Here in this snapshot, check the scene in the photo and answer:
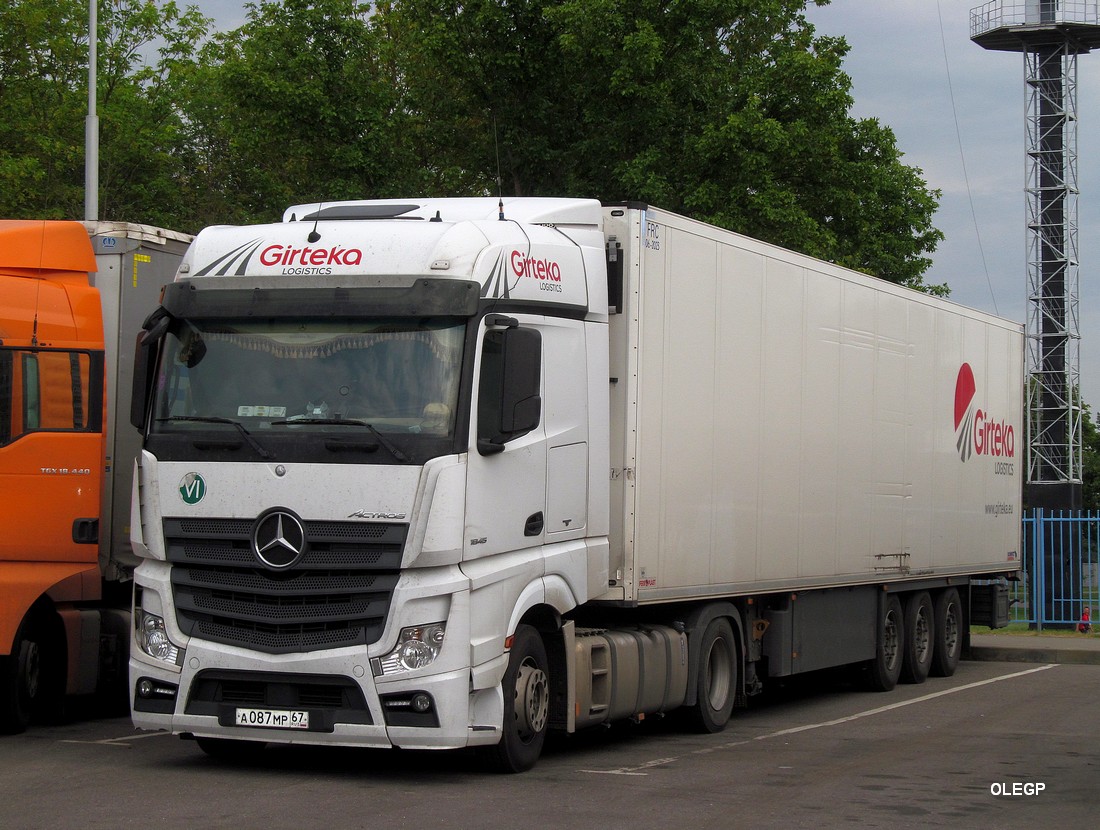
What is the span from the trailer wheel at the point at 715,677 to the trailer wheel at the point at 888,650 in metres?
3.54

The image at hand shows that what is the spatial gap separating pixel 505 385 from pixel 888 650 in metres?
8.53

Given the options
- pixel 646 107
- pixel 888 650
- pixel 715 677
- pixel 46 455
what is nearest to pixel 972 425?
pixel 888 650

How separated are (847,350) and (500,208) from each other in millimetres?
5105

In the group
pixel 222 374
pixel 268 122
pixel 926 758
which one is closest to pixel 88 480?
pixel 222 374

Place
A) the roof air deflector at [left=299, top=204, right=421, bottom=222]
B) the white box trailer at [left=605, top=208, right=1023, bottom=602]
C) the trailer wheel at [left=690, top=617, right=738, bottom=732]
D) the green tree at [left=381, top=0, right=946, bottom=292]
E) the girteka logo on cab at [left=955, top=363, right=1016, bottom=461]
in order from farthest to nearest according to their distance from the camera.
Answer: the green tree at [left=381, top=0, right=946, bottom=292]
the girteka logo on cab at [left=955, top=363, right=1016, bottom=461]
the trailer wheel at [left=690, top=617, right=738, bottom=732]
the white box trailer at [left=605, top=208, right=1023, bottom=602]
the roof air deflector at [left=299, top=204, right=421, bottom=222]

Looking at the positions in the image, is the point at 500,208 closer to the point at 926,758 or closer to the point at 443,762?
the point at 443,762

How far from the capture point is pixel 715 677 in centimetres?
1216

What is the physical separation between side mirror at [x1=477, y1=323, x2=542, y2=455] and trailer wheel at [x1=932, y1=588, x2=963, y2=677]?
32.9 feet

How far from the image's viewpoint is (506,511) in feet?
29.9

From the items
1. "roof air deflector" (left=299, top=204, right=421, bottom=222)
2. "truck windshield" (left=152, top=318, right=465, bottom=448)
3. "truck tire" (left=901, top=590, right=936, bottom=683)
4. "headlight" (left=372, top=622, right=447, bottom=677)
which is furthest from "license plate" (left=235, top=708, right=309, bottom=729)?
"truck tire" (left=901, top=590, right=936, bottom=683)

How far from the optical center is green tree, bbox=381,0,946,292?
22766 millimetres

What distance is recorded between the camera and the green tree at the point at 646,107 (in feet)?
74.7

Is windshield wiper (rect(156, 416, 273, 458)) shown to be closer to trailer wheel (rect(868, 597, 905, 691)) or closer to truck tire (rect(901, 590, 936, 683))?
trailer wheel (rect(868, 597, 905, 691))

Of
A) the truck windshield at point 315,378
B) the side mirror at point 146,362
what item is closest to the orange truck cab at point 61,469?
the side mirror at point 146,362
